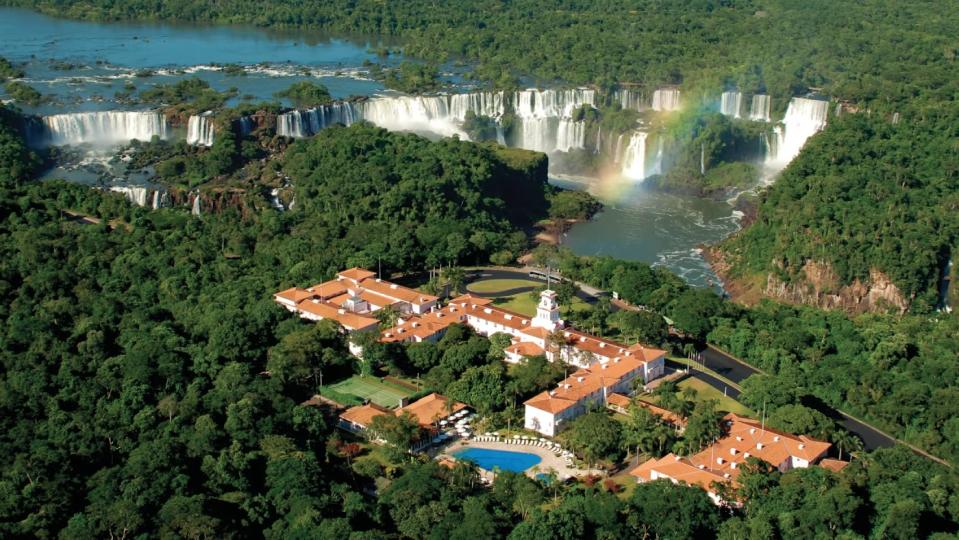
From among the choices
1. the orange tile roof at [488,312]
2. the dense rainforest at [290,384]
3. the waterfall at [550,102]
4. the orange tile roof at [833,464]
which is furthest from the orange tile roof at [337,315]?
the waterfall at [550,102]

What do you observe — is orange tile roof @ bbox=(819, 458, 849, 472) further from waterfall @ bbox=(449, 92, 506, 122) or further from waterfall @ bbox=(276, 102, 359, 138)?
waterfall @ bbox=(449, 92, 506, 122)

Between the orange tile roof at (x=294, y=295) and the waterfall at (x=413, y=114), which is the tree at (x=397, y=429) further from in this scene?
the waterfall at (x=413, y=114)

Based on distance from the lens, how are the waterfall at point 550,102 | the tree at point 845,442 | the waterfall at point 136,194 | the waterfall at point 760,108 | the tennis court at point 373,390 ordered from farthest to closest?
the waterfall at point 550,102, the waterfall at point 760,108, the waterfall at point 136,194, the tennis court at point 373,390, the tree at point 845,442

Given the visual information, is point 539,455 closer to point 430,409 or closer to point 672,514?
point 430,409

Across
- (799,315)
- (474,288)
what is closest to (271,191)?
(474,288)

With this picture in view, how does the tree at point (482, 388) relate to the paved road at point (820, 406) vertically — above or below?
above

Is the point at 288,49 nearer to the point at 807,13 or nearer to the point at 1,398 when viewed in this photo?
the point at 807,13

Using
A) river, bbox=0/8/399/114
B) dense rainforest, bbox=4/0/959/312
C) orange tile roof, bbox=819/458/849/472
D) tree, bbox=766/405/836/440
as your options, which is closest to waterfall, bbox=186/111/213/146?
river, bbox=0/8/399/114
